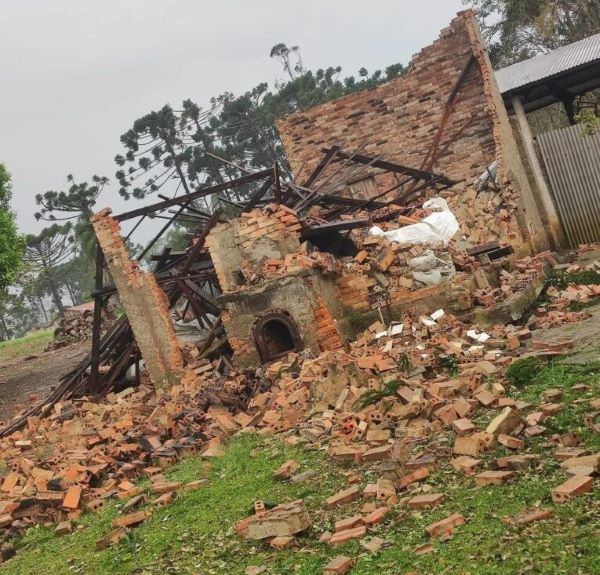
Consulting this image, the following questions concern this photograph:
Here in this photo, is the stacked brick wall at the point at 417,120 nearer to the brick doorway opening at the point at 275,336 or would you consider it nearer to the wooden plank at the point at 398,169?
the wooden plank at the point at 398,169

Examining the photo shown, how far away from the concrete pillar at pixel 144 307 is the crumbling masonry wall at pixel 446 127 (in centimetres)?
603

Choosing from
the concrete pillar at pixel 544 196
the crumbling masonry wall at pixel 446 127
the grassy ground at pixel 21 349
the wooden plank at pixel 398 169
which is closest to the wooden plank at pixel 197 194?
the wooden plank at pixel 398 169

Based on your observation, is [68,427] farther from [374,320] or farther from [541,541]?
[541,541]

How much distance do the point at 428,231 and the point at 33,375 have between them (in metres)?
13.2

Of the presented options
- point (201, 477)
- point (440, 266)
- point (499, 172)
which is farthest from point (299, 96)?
point (201, 477)

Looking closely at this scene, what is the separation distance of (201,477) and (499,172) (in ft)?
31.2

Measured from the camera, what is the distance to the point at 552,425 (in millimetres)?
5375

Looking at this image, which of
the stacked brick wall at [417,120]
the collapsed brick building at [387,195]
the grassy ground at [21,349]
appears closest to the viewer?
the collapsed brick building at [387,195]

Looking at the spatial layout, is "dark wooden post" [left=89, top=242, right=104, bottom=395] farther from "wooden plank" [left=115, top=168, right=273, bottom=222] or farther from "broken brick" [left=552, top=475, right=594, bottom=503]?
"broken brick" [left=552, top=475, right=594, bottom=503]

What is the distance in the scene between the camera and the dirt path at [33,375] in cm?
1637

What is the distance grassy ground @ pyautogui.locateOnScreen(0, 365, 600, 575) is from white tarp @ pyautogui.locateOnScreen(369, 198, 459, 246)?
480cm

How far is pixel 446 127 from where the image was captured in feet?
52.2

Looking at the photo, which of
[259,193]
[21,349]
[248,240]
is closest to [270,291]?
[248,240]

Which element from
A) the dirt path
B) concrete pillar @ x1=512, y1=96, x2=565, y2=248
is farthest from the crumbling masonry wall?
the dirt path
